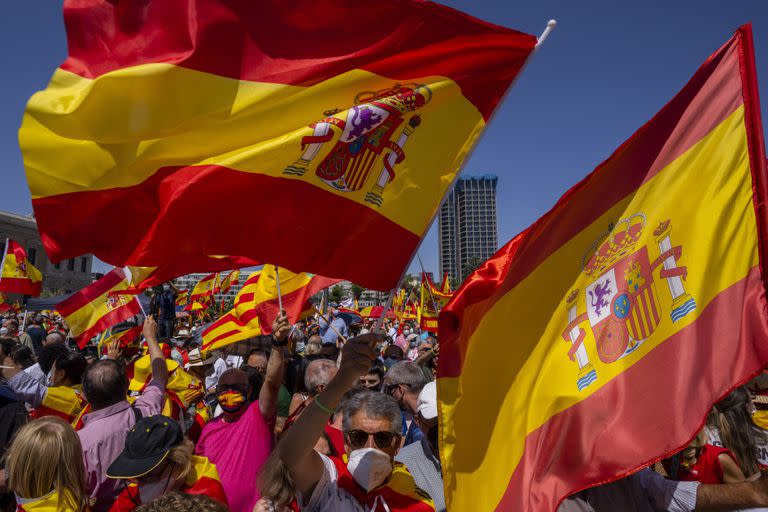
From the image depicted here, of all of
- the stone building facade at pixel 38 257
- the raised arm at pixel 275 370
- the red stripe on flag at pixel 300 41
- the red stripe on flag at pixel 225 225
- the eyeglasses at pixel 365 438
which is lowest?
the eyeglasses at pixel 365 438

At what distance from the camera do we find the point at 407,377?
16.1 ft

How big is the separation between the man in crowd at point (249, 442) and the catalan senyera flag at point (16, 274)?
1012 centimetres

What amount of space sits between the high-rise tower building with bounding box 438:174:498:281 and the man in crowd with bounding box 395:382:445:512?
133359 mm

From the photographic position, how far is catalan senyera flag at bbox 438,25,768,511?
82.8 inches

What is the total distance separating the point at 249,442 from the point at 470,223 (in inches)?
5465

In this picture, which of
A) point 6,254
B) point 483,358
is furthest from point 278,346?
point 6,254

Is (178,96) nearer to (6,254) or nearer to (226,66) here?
(226,66)

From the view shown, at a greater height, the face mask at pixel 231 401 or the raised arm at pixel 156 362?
the raised arm at pixel 156 362

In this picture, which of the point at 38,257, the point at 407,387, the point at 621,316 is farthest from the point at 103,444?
the point at 38,257

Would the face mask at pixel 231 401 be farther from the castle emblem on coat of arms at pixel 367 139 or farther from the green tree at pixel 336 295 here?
the green tree at pixel 336 295

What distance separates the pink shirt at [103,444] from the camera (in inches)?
128

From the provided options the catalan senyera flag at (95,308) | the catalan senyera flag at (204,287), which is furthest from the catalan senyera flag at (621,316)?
the catalan senyera flag at (204,287)

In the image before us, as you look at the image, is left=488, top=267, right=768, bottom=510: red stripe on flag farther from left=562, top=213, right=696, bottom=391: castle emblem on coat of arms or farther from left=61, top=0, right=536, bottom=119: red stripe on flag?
left=61, top=0, right=536, bottom=119: red stripe on flag

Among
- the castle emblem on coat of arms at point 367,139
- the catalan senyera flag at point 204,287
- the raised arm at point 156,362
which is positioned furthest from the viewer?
the catalan senyera flag at point 204,287
